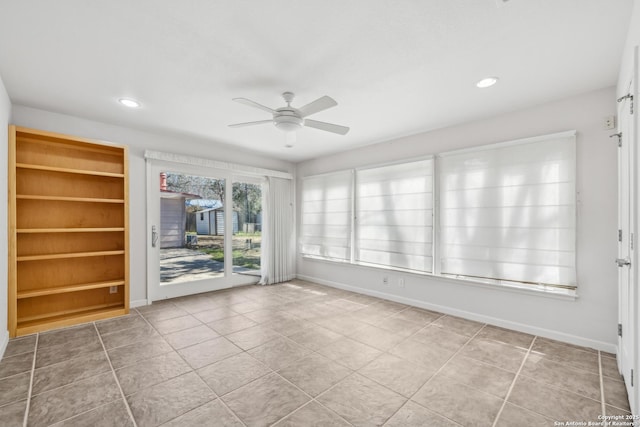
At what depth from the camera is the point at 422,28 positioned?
1886 mm

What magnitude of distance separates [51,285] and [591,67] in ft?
19.7

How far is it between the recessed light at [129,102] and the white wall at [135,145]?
974 millimetres

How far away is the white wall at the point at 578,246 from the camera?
2.68 meters

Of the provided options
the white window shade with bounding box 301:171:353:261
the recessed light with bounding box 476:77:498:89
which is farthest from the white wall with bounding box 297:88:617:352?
the white window shade with bounding box 301:171:353:261

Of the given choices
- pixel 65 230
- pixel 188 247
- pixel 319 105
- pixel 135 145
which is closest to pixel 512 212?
pixel 319 105

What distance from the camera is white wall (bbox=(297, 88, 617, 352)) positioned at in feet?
8.78

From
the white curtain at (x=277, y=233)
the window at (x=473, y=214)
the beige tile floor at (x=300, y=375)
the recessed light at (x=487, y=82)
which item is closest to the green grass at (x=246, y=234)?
the white curtain at (x=277, y=233)

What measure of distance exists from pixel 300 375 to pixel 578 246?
295cm

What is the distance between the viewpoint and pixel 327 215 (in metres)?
5.37

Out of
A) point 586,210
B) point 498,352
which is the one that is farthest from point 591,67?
point 498,352

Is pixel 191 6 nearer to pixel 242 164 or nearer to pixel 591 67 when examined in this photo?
pixel 591 67

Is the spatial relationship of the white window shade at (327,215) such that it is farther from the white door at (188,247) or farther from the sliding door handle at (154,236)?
the sliding door handle at (154,236)

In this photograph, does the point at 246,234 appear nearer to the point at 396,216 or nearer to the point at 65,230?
the point at 65,230

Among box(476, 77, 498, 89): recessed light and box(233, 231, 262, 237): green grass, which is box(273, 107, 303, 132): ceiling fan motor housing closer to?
box(476, 77, 498, 89): recessed light
